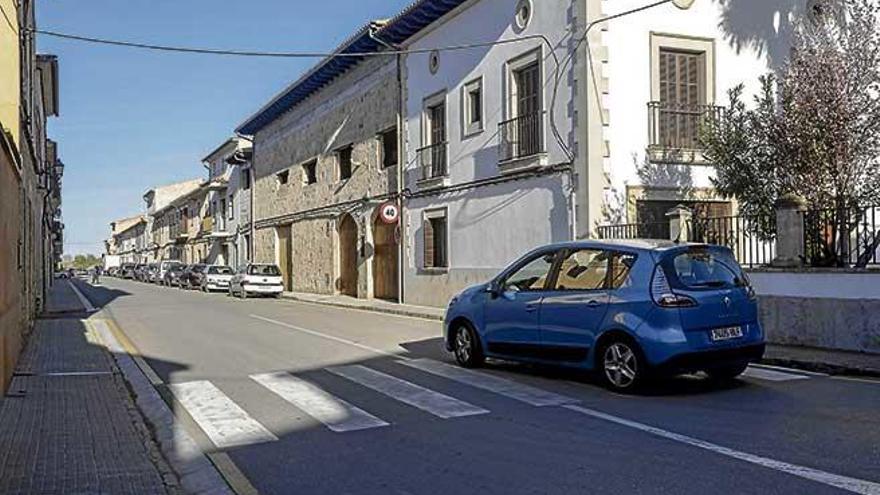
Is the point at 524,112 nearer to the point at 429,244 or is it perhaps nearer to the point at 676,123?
the point at 676,123

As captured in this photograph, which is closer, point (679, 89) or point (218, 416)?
point (218, 416)

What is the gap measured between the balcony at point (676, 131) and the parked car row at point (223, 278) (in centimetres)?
2132

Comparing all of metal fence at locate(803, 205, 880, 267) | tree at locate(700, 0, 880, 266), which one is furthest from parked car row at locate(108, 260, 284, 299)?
metal fence at locate(803, 205, 880, 267)

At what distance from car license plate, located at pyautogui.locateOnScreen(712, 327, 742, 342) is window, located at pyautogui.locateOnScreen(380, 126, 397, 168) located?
63.9ft

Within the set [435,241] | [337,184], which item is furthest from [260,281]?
[435,241]

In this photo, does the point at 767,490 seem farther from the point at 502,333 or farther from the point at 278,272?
the point at 278,272

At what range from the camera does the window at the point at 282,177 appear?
4010 cm

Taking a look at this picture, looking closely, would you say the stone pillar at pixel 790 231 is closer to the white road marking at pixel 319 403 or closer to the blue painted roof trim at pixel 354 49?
the white road marking at pixel 319 403

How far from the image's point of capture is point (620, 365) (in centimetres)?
886

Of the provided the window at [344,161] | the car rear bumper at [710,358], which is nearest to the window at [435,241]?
the window at [344,161]

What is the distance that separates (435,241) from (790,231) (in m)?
12.9

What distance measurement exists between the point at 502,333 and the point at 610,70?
28.5ft

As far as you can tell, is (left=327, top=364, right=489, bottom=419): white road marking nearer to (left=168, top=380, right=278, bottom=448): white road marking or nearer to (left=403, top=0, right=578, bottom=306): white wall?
(left=168, top=380, right=278, bottom=448): white road marking

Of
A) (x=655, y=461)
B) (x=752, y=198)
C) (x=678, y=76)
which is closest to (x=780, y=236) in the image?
(x=752, y=198)
